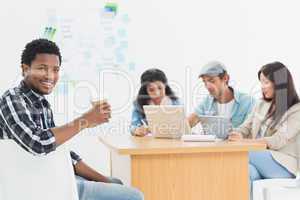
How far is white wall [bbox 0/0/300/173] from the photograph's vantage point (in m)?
4.11

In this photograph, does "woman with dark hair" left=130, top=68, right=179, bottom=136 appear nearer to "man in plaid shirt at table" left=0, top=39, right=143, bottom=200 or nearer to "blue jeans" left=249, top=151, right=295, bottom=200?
"blue jeans" left=249, top=151, right=295, bottom=200

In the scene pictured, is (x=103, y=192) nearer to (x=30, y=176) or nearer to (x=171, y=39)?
(x=30, y=176)

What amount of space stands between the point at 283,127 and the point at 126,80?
192 cm

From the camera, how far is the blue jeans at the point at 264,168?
2699 mm

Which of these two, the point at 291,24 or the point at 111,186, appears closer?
the point at 111,186

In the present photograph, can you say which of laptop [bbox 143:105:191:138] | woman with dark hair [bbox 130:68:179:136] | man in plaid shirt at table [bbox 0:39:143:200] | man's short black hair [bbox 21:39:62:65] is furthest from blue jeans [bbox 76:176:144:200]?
woman with dark hair [bbox 130:68:179:136]

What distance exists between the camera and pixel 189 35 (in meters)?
4.48

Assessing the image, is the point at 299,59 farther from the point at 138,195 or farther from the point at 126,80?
the point at 138,195

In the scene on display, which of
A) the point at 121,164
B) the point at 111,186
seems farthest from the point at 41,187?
the point at 121,164

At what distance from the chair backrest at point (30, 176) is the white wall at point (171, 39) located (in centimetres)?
253

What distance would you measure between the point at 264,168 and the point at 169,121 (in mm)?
629

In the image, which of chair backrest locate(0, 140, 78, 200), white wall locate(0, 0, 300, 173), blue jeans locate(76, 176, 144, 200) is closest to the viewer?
chair backrest locate(0, 140, 78, 200)

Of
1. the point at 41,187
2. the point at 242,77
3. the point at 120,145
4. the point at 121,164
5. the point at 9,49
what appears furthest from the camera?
the point at 242,77

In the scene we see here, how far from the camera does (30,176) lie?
166 cm
